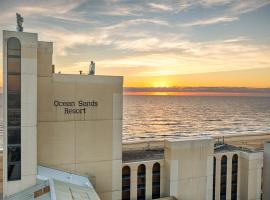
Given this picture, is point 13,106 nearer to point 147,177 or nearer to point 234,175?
point 147,177

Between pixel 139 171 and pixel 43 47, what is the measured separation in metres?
11.0

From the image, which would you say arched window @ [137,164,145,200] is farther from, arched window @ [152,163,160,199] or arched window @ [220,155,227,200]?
arched window @ [220,155,227,200]

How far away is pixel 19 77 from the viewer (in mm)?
15539

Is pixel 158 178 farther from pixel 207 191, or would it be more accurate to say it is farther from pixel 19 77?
pixel 19 77

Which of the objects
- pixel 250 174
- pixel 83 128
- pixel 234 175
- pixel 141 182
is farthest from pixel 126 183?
pixel 250 174

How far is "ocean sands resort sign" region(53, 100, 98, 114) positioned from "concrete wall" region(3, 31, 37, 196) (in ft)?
7.93

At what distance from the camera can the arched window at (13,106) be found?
15.5 meters

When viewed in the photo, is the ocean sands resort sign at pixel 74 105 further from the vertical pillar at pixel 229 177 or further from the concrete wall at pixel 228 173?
the vertical pillar at pixel 229 177

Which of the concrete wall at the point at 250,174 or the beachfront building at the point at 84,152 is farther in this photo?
the concrete wall at the point at 250,174

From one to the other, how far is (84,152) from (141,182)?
5180 millimetres

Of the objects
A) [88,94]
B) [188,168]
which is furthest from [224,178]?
[88,94]

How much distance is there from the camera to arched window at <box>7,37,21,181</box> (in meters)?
15.5

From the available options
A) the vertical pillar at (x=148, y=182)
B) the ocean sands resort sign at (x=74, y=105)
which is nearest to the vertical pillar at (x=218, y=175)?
the vertical pillar at (x=148, y=182)

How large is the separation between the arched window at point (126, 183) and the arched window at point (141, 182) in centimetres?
81
